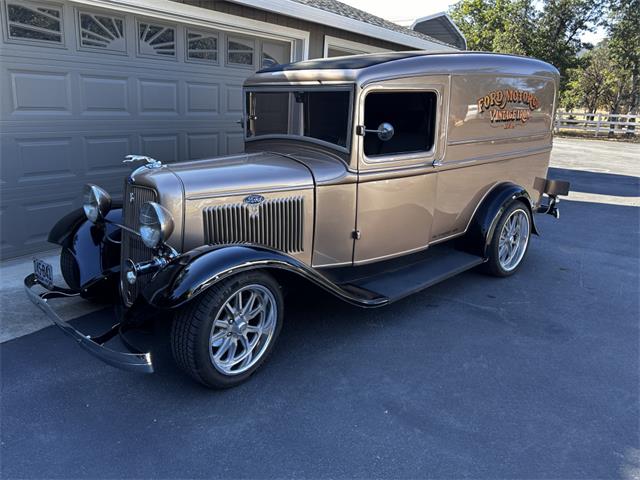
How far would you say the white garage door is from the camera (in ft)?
16.3

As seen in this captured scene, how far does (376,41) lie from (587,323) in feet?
22.2

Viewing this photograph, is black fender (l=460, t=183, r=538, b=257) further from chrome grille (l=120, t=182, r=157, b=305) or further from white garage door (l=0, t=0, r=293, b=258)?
white garage door (l=0, t=0, r=293, b=258)

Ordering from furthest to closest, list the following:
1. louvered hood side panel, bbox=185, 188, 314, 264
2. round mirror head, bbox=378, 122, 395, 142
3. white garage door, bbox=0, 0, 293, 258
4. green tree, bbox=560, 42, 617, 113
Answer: green tree, bbox=560, 42, 617, 113 < white garage door, bbox=0, 0, 293, 258 < round mirror head, bbox=378, 122, 395, 142 < louvered hood side panel, bbox=185, 188, 314, 264

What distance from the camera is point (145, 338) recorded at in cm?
372

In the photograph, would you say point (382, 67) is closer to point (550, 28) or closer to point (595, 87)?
point (550, 28)

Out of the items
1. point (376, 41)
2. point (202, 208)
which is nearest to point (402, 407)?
point (202, 208)

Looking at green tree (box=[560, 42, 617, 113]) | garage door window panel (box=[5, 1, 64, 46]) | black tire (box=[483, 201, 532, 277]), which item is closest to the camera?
garage door window panel (box=[5, 1, 64, 46])

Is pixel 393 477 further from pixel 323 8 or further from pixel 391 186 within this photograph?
pixel 323 8

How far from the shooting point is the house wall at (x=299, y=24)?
6.30 metres

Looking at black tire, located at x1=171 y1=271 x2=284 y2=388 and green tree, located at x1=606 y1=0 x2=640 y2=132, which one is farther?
green tree, located at x1=606 y1=0 x2=640 y2=132

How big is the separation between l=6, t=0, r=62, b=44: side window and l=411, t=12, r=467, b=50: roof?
1062 cm

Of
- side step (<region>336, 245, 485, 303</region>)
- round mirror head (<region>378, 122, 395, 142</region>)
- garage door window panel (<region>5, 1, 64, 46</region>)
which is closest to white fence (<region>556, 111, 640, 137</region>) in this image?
side step (<region>336, 245, 485, 303</region>)

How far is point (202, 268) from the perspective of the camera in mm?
2914

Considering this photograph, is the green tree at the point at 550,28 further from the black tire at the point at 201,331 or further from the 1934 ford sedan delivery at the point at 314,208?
the black tire at the point at 201,331
